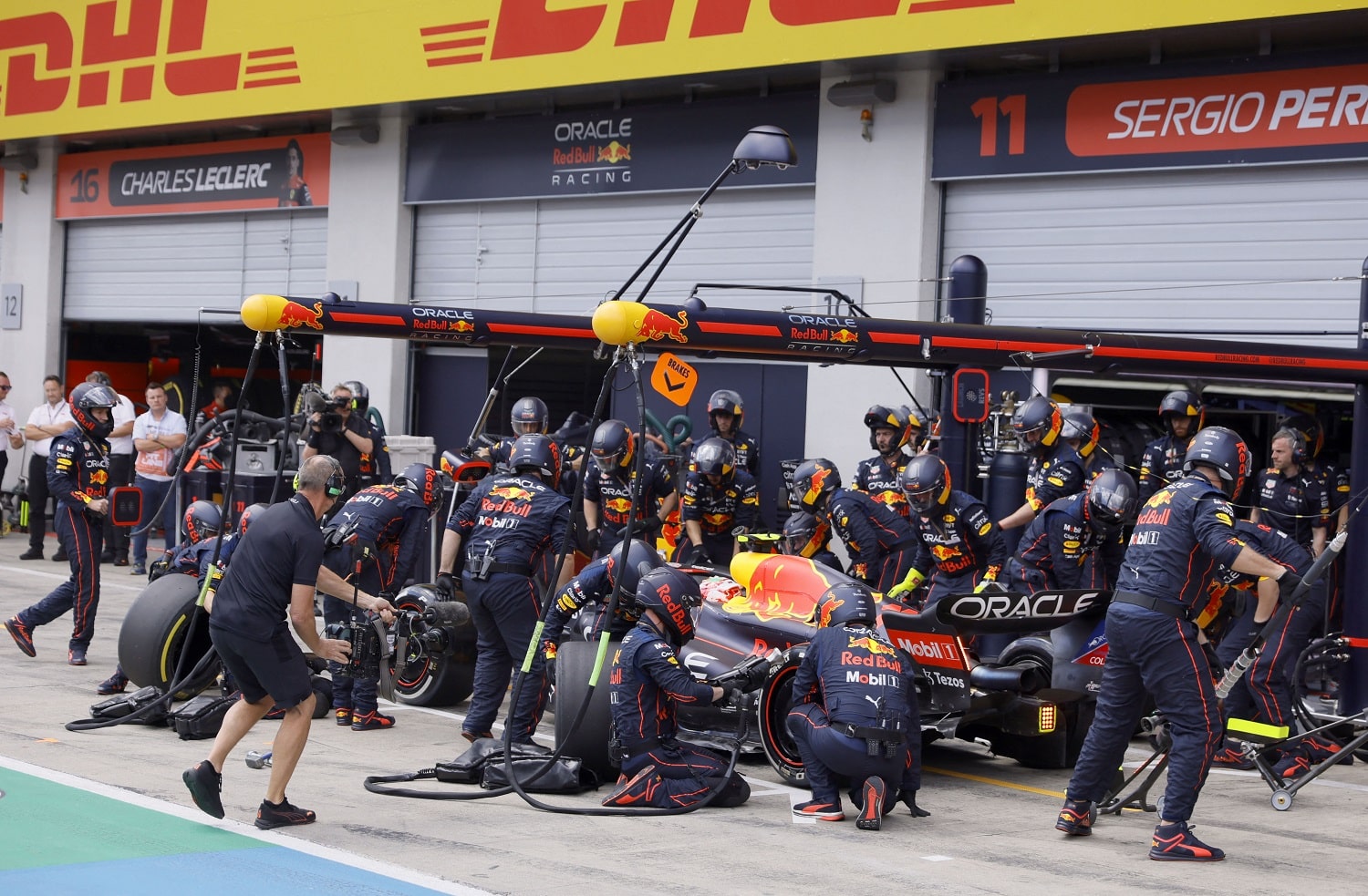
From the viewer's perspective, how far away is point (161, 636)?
1045cm

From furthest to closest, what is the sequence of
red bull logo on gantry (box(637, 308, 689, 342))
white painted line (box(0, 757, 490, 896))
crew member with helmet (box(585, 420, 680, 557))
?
crew member with helmet (box(585, 420, 680, 557))
red bull logo on gantry (box(637, 308, 689, 342))
white painted line (box(0, 757, 490, 896))

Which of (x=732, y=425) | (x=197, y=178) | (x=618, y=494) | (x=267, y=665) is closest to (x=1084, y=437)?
(x=732, y=425)

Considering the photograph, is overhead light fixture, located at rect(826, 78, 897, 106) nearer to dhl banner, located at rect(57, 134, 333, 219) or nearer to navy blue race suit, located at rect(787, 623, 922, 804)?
dhl banner, located at rect(57, 134, 333, 219)

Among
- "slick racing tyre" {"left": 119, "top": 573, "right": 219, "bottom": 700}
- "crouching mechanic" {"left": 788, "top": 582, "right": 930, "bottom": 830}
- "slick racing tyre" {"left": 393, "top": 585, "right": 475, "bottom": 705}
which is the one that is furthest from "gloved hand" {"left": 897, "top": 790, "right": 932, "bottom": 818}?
"slick racing tyre" {"left": 119, "top": 573, "right": 219, "bottom": 700}

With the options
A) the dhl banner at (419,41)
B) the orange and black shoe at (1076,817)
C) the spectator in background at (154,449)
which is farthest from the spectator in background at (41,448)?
the orange and black shoe at (1076,817)

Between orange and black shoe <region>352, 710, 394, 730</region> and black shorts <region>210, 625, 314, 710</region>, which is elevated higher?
black shorts <region>210, 625, 314, 710</region>

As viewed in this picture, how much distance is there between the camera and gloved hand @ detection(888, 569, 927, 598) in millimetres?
11125

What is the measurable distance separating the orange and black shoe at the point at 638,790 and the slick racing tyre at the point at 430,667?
303 cm

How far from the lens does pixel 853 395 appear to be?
16.2 m

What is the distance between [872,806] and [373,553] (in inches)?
159

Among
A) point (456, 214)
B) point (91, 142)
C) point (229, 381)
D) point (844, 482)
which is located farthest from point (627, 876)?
point (229, 381)

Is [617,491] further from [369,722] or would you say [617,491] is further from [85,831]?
[85,831]

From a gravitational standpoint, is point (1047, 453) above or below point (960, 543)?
above

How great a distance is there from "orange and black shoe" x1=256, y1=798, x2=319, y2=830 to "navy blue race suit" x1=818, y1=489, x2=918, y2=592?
4789mm
